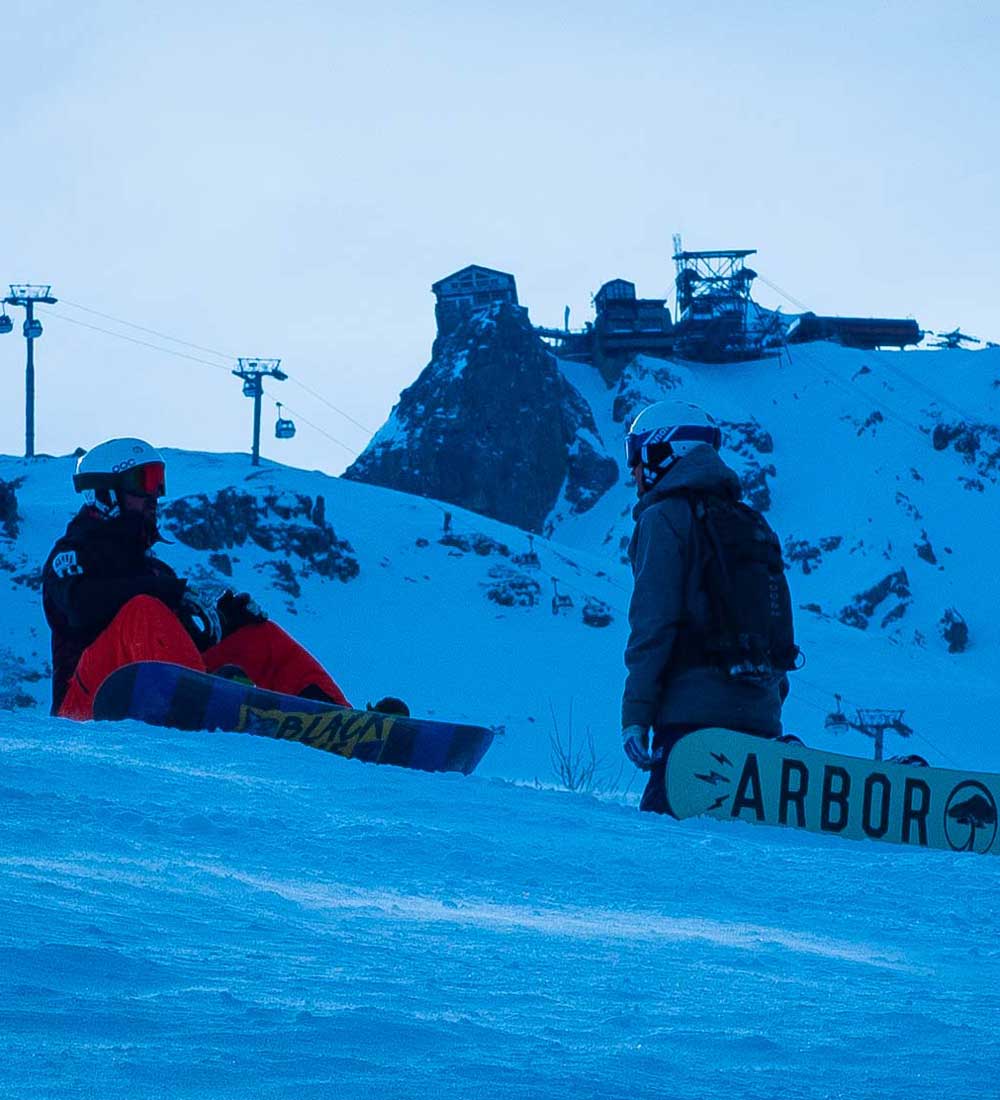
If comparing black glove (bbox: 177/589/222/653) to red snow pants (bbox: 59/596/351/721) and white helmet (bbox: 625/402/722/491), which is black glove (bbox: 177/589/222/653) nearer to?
red snow pants (bbox: 59/596/351/721)

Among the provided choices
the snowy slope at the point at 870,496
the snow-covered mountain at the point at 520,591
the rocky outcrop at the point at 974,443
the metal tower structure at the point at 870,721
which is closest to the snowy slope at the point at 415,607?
the snow-covered mountain at the point at 520,591

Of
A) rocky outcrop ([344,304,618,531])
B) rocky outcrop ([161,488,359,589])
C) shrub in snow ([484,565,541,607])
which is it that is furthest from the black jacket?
rocky outcrop ([344,304,618,531])

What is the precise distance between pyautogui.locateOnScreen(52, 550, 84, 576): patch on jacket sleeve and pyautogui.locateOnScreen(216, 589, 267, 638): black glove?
0.67 meters

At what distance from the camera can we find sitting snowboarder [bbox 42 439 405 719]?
6.29 meters

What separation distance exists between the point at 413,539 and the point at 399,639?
20.9 ft

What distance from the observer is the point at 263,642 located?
273 inches

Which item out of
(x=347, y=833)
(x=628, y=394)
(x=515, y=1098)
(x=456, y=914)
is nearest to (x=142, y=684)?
(x=347, y=833)

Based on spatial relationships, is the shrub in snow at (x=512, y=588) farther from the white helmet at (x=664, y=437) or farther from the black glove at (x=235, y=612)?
the white helmet at (x=664, y=437)

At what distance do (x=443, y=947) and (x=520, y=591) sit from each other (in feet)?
126

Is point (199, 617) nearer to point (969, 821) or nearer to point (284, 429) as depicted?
point (969, 821)

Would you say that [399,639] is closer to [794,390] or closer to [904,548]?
[904,548]

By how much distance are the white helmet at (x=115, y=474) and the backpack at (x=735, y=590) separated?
2503mm

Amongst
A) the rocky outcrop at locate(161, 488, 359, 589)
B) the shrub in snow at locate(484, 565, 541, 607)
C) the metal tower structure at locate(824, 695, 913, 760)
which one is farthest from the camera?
the shrub in snow at locate(484, 565, 541, 607)

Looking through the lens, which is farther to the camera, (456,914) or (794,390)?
(794,390)
